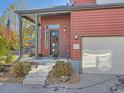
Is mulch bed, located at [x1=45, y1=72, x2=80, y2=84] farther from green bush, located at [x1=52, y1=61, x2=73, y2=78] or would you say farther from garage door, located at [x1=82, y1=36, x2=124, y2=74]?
garage door, located at [x1=82, y1=36, x2=124, y2=74]

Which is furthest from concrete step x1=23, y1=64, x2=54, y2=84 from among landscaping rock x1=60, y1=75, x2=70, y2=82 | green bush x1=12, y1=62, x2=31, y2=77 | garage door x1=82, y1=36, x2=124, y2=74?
garage door x1=82, y1=36, x2=124, y2=74

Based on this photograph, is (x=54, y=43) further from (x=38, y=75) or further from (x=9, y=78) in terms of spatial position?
(x=9, y=78)

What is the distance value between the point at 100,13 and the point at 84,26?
1333 millimetres

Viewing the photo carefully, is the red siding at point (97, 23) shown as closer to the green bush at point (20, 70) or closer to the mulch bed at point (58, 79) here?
the mulch bed at point (58, 79)

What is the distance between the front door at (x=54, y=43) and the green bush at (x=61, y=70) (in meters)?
4.86

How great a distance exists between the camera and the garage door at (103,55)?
12758 millimetres

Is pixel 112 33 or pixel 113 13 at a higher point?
pixel 113 13

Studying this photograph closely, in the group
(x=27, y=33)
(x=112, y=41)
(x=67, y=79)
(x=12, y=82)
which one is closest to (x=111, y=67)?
(x=112, y=41)

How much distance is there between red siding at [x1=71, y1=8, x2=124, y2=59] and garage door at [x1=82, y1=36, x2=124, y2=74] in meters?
0.45

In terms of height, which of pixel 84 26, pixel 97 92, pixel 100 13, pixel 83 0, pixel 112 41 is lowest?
pixel 97 92

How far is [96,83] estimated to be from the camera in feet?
35.9

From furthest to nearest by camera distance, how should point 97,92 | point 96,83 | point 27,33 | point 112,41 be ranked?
point 27,33 < point 112,41 < point 96,83 < point 97,92

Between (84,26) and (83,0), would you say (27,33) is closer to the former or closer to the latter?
(83,0)

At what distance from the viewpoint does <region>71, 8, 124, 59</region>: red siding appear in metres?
13.1
